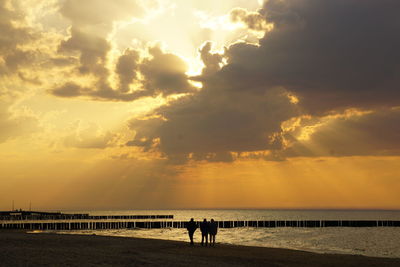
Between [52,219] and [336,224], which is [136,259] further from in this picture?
[52,219]

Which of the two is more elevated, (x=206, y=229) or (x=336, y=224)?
(x=206, y=229)

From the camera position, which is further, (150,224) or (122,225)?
(150,224)

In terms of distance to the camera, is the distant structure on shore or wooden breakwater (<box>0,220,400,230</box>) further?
the distant structure on shore

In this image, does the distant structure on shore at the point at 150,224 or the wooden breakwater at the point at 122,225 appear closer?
the wooden breakwater at the point at 122,225

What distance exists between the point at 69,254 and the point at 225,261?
25.1 ft

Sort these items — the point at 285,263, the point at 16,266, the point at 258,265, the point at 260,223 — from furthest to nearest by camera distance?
the point at 260,223, the point at 285,263, the point at 258,265, the point at 16,266

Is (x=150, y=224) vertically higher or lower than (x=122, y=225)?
lower

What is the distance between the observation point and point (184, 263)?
A: 66.0 ft

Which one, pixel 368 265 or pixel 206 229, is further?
pixel 206 229

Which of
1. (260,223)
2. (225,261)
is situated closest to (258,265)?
(225,261)

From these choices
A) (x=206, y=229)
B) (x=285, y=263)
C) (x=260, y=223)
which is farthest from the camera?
(x=260, y=223)

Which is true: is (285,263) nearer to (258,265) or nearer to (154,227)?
(258,265)

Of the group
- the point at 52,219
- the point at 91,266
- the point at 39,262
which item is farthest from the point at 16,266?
the point at 52,219

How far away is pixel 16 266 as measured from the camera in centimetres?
1619
